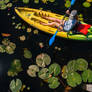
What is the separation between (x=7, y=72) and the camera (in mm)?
5422

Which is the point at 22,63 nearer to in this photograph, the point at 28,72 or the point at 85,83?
the point at 28,72

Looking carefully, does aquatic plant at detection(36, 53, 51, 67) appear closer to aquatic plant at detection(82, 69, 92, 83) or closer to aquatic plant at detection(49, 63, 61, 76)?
aquatic plant at detection(49, 63, 61, 76)

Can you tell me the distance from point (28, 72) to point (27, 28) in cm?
206

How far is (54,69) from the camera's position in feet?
16.3

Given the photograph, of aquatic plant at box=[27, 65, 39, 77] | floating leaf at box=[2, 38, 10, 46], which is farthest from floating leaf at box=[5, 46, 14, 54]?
aquatic plant at box=[27, 65, 39, 77]

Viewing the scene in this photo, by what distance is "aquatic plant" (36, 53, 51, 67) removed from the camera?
5.16 meters

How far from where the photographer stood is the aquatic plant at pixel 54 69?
4.89 m

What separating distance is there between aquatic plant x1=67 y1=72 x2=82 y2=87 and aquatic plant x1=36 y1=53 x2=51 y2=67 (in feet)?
2.91

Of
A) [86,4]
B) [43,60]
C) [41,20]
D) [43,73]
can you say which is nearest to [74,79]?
[43,73]

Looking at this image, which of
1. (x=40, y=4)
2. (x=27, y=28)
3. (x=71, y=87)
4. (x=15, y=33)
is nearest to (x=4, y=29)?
(x=15, y=33)

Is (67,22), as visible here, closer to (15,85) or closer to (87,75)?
(87,75)

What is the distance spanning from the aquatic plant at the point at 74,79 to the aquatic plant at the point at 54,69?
1.31 feet

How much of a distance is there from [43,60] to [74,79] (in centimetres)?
119

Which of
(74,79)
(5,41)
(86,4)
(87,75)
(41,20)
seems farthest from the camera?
(86,4)
